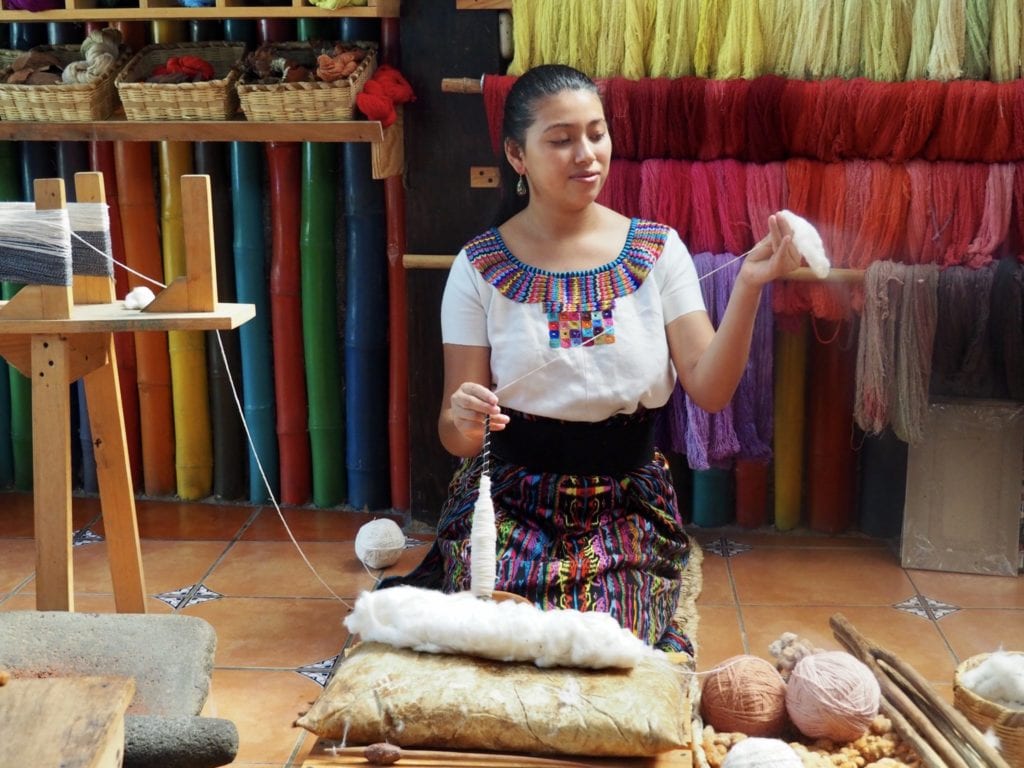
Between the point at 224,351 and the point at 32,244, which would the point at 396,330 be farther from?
the point at 32,244

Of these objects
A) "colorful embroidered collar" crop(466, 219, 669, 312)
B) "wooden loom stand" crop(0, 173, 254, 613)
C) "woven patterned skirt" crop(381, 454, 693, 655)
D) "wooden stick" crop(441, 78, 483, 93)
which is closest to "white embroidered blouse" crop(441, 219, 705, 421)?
"colorful embroidered collar" crop(466, 219, 669, 312)

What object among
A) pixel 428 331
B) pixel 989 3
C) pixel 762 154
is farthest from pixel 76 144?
pixel 989 3

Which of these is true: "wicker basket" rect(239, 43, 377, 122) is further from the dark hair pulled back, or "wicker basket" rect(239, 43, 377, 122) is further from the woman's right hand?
the woman's right hand

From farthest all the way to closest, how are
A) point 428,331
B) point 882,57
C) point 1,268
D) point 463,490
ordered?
point 428,331 < point 882,57 < point 463,490 < point 1,268

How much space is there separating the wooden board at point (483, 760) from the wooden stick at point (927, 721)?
2.20ft

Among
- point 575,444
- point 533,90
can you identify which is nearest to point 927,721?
point 575,444

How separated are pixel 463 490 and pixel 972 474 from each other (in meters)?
1.53

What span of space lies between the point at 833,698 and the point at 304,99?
2074 millimetres

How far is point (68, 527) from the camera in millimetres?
2287

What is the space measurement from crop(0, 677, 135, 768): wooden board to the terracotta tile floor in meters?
0.94

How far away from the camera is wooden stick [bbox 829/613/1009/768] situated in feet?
7.31

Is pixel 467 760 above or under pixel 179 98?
under

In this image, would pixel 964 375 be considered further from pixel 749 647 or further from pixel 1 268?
pixel 1 268

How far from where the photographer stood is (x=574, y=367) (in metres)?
2.50
